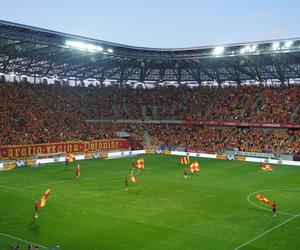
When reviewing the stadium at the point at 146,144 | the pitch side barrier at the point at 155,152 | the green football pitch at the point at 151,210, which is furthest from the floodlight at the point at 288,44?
the green football pitch at the point at 151,210

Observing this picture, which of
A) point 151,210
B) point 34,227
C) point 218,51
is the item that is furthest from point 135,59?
point 34,227

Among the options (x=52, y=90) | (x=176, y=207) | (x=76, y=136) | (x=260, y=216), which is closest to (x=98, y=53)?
(x=76, y=136)

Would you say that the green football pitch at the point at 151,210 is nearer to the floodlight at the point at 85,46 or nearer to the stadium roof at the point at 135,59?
the stadium roof at the point at 135,59

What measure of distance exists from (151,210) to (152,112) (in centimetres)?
5672

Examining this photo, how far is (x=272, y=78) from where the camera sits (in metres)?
81.2

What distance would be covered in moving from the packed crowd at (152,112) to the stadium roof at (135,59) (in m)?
3.85

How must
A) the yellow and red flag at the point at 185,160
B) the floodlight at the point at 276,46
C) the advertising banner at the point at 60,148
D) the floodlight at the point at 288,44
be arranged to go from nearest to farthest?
the yellow and red flag at the point at 185,160 < the advertising banner at the point at 60,148 < the floodlight at the point at 288,44 < the floodlight at the point at 276,46

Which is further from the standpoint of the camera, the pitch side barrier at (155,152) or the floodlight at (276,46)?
the floodlight at (276,46)

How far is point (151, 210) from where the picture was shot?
30172mm

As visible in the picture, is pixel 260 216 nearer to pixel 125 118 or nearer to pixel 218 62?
pixel 218 62

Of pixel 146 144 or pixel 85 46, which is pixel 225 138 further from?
pixel 85 46

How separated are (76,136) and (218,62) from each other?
2958 cm

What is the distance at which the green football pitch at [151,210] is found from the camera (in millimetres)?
23406

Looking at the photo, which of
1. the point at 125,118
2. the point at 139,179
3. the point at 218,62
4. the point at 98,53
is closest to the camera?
the point at 139,179
